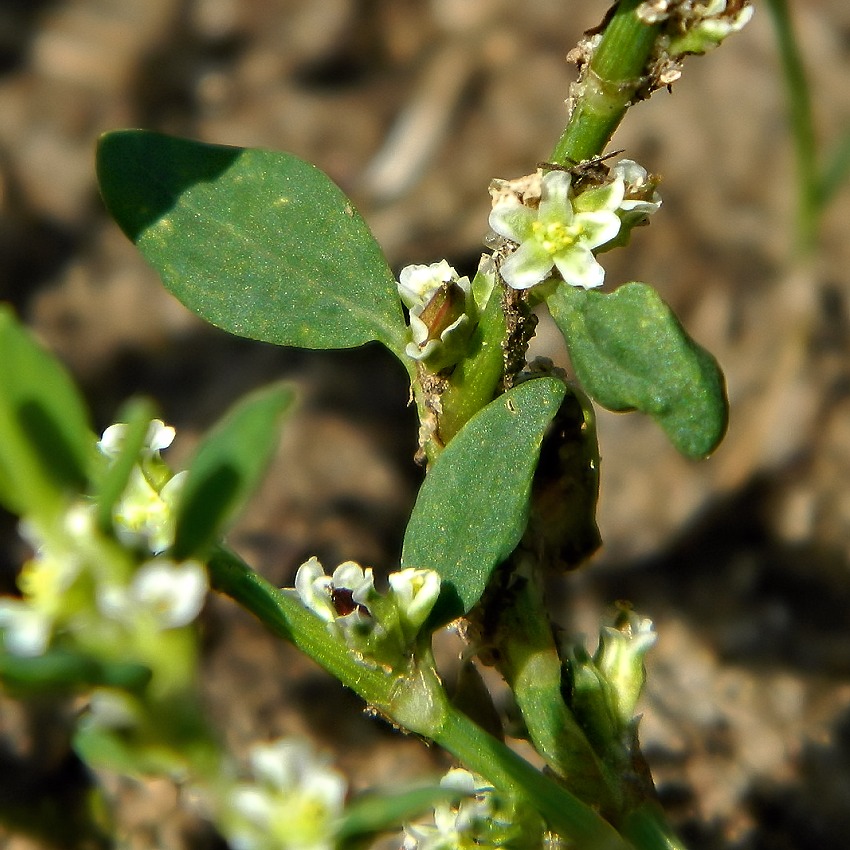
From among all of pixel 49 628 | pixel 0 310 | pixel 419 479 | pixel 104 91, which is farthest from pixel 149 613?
pixel 104 91

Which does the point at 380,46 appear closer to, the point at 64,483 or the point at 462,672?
the point at 462,672

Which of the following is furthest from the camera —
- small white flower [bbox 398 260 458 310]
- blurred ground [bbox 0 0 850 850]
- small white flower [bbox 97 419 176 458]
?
blurred ground [bbox 0 0 850 850]

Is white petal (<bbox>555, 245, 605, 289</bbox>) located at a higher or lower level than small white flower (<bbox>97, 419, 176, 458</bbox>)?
higher

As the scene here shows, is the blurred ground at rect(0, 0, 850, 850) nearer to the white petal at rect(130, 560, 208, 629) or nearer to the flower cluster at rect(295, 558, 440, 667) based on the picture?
the flower cluster at rect(295, 558, 440, 667)

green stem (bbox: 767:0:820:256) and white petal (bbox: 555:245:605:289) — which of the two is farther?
green stem (bbox: 767:0:820:256)

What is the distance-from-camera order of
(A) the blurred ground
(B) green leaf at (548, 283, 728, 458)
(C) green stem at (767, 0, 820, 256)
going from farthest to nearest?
1. (C) green stem at (767, 0, 820, 256)
2. (A) the blurred ground
3. (B) green leaf at (548, 283, 728, 458)

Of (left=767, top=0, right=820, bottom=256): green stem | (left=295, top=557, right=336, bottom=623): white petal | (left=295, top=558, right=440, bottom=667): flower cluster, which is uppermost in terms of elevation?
(left=295, top=558, right=440, bottom=667): flower cluster

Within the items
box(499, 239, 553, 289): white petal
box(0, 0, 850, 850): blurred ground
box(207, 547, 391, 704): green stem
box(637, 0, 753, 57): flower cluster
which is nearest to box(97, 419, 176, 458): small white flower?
box(207, 547, 391, 704): green stem
